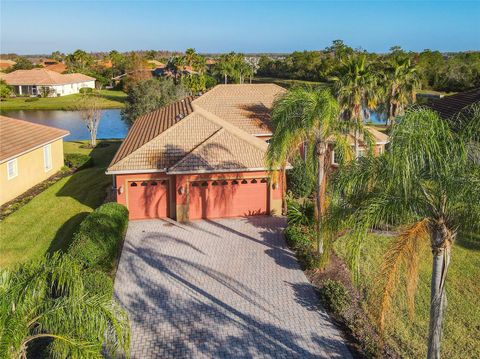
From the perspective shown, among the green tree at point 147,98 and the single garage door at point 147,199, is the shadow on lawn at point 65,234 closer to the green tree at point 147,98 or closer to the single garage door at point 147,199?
the single garage door at point 147,199

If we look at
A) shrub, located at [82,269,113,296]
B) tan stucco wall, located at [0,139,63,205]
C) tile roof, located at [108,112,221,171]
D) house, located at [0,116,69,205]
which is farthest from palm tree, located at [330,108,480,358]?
tan stucco wall, located at [0,139,63,205]

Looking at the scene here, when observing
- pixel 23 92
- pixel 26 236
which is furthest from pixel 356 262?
pixel 23 92

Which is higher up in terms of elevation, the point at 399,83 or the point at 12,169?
the point at 399,83

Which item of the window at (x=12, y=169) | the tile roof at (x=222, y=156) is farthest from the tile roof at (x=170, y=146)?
the window at (x=12, y=169)

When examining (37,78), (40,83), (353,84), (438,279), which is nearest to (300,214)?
(438,279)

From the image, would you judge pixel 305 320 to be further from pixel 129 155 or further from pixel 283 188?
pixel 129 155

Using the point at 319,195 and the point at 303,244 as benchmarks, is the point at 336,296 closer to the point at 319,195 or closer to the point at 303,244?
the point at 319,195
